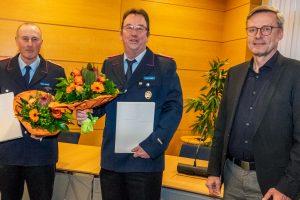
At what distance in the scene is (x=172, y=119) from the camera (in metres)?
1.79

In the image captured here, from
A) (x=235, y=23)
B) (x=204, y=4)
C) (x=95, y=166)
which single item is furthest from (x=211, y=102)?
(x=204, y=4)

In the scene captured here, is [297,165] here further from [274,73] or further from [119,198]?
[119,198]

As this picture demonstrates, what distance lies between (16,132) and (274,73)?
157 cm

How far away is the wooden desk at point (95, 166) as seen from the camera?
2.22 m

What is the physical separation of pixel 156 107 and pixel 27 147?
35.8 inches

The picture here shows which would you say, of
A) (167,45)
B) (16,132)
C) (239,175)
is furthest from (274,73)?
(167,45)

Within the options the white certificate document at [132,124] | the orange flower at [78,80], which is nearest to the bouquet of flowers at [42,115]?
the orange flower at [78,80]

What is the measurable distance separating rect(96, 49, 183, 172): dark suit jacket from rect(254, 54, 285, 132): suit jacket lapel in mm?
451

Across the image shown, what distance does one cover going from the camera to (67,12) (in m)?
4.57

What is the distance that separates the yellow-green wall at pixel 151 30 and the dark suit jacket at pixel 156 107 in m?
2.99

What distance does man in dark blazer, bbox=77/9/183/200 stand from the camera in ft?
5.77

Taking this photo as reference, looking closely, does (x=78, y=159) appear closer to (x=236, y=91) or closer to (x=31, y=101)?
(x=31, y=101)

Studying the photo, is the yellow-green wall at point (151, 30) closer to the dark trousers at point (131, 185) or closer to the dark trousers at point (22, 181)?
the dark trousers at point (22, 181)

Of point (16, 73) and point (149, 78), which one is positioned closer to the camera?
point (149, 78)
